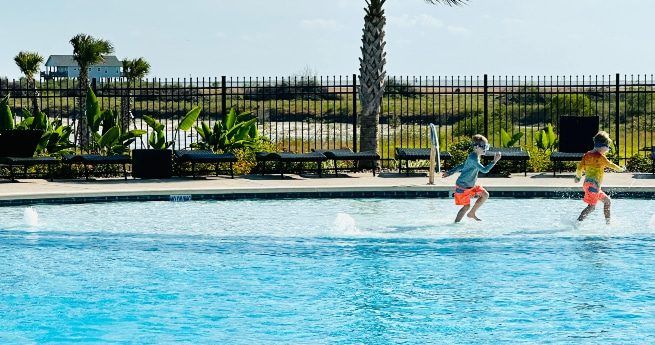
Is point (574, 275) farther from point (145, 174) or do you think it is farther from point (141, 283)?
point (145, 174)

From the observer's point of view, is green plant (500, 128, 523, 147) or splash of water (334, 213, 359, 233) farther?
green plant (500, 128, 523, 147)

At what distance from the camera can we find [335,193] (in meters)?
19.6

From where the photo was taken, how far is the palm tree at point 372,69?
24281 millimetres

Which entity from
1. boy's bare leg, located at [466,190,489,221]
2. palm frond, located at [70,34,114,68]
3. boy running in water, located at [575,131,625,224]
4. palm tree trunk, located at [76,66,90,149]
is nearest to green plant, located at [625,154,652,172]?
boy running in water, located at [575,131,625,224]

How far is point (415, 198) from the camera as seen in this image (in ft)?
64.3

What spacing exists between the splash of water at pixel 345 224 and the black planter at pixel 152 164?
20.3 ft

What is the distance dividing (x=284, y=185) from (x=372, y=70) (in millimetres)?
4899

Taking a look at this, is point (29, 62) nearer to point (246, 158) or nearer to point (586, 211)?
point (246, 158)

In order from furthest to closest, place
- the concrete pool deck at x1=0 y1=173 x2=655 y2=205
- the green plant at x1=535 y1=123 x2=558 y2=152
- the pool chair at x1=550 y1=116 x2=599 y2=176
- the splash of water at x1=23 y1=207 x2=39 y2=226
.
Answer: the green plant at x1=535 y1=123 x2=558 y2=152 < the pool chair at x1=550 y1=116 x2=599 y2=176 < the concrete pool deck at x1=0 y1=173 x2=655 y2=205 < the splash of water at x1=23 y1=207 x2=39 y2=226

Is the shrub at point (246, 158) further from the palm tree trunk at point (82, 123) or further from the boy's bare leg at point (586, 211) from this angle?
the boy's bare leg at point (586, 211)

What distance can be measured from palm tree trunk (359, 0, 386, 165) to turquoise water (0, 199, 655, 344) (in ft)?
20.3

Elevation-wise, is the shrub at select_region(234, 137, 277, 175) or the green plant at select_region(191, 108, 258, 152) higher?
the green plant at select_region(191, 108, 258, 152)

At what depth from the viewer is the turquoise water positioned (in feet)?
32.6

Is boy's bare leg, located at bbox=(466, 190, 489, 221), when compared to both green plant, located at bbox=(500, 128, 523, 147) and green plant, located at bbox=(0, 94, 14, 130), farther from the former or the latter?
green plant, located at bbox=(0, 94, 14, 130)
